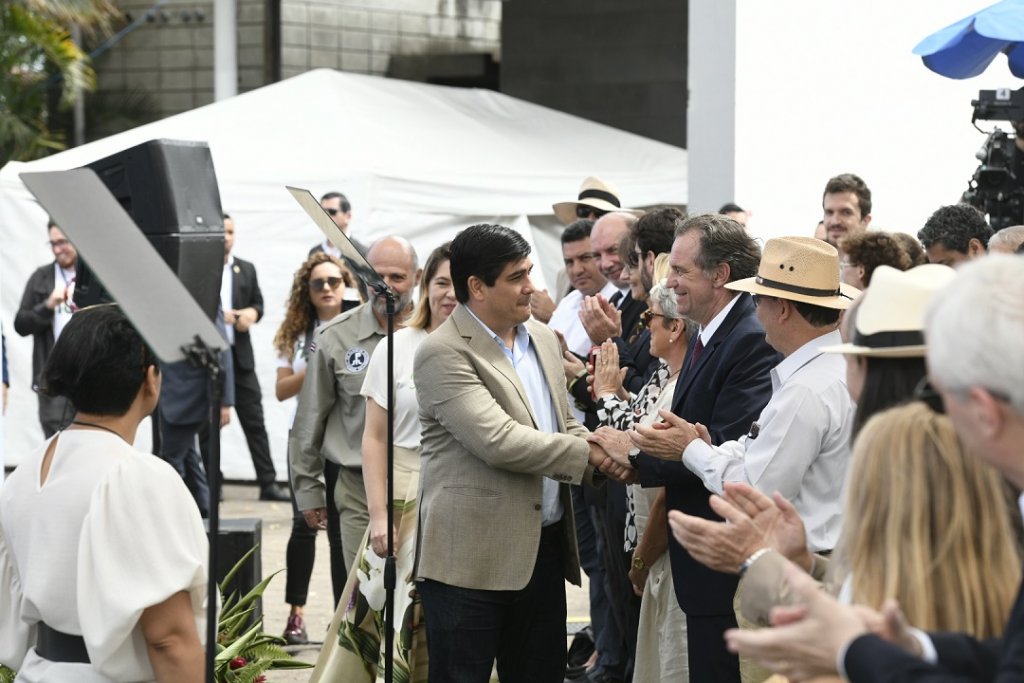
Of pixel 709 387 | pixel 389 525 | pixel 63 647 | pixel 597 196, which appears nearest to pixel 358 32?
pixel 597 196

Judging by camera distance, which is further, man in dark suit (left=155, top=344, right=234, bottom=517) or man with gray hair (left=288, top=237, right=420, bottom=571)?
man in dark suit (left=155, top=344, right=234, bottom=517)

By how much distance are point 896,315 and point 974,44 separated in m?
4.06

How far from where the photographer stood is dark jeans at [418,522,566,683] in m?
4.25

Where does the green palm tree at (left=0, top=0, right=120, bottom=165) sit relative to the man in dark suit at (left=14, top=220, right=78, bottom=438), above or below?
above

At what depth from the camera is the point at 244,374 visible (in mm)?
10391

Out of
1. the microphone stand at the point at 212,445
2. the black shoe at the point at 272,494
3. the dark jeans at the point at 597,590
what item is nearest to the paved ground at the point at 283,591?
the black shoe at the point at 272,494

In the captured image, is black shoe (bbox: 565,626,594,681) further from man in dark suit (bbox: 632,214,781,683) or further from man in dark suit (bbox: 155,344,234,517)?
man in dark suit (bbox: 632,214,781,683)

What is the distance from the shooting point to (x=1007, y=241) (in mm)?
5320

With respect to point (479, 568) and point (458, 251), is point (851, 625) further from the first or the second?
point (458, 251)

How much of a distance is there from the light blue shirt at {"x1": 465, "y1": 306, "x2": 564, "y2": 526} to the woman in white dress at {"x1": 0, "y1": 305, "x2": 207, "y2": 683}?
1618 mm

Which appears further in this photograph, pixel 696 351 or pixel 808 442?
pixel 696 351

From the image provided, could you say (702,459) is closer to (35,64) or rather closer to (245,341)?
(245,341)

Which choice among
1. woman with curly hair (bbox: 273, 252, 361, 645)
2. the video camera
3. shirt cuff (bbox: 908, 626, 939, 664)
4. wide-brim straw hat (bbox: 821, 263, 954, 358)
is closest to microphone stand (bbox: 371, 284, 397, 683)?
woman with curly hair (bbox: 273, 252, 361, 645)

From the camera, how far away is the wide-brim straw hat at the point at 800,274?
147 inches
